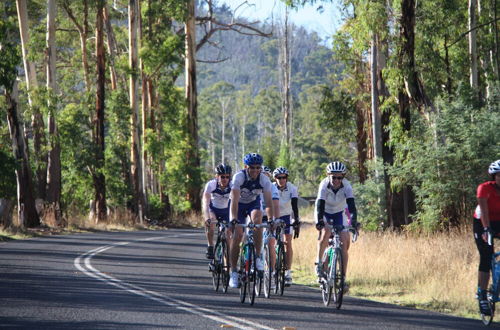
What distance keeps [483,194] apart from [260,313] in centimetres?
306

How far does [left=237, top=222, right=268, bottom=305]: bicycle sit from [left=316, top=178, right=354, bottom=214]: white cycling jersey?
46.1 inches

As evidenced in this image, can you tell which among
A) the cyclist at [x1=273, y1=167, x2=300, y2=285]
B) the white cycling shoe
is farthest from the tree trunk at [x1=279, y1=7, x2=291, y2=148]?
the white cycling shoe

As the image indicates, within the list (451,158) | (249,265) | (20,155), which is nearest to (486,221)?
(249,265)

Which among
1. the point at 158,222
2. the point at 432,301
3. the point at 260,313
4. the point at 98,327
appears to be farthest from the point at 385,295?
the point at 158,222

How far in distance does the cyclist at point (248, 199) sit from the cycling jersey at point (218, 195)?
1.23 m

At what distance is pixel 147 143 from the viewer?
46.5 metres

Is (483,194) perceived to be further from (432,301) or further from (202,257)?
(202,257)

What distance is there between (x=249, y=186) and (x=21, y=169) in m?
20.9

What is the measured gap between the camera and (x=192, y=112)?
4875 centimetres

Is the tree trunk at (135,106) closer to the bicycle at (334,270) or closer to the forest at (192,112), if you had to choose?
the forest at (192,112)

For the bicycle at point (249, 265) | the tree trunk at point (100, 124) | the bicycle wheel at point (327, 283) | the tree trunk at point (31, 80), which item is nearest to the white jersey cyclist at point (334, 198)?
the bicycle wheel at point (327, 283)

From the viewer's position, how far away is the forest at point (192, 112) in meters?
22.3

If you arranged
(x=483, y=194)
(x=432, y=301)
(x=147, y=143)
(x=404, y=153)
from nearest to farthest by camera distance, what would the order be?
1. (x=483, y=194)
2. (x=432, y=301)
3. (x=404, y=153)
4. (x=147, y=143)

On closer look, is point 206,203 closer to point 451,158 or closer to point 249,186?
point 249,186
